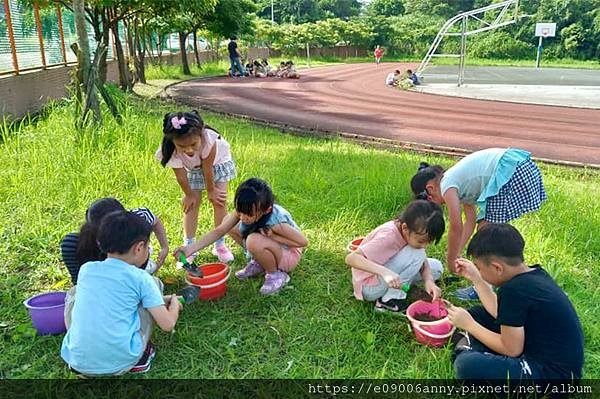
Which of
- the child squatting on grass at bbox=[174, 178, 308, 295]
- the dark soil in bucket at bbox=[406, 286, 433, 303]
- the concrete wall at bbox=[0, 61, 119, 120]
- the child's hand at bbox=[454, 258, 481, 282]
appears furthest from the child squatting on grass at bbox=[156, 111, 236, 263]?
the concrete wall at bbox=[0, 61, 119, 120]

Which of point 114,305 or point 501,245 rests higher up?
point 501,245

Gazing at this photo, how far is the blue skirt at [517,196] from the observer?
287 cm

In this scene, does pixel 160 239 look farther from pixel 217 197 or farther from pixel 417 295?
pixel 417 295

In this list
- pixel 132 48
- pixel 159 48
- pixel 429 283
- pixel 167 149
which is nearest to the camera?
pixel 429 283

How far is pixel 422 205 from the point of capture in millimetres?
2500

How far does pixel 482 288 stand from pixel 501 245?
373 mm

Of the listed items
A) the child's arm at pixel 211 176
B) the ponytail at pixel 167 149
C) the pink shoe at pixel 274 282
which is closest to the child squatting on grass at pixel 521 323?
the pink shoe at pixel 274 282

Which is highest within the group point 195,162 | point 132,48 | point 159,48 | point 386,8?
point 386,8

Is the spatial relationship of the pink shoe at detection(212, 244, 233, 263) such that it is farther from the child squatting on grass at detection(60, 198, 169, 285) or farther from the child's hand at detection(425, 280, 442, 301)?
the child's hand at detection(425, 280, 442, 301)

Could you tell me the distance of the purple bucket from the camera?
2471mm

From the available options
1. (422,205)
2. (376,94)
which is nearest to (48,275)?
(422,205)

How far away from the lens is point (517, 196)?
2881 millimetres

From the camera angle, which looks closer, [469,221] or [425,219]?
[425,219]

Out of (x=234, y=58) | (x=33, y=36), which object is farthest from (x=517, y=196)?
(x=234, y=58)
